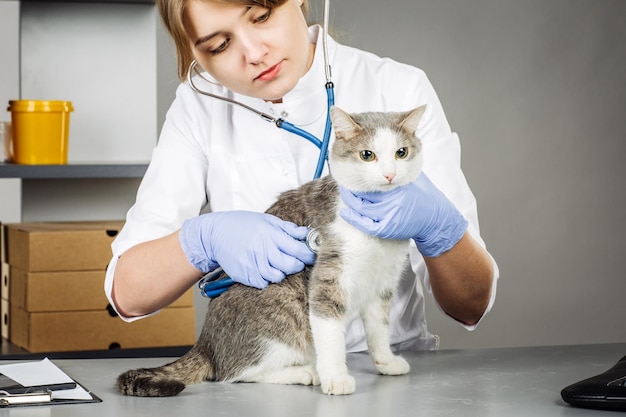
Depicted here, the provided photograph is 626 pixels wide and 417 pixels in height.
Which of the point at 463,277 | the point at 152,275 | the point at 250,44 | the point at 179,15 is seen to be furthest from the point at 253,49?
the point at 463,277

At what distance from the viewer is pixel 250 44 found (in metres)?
1.50

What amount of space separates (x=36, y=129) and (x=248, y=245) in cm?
126

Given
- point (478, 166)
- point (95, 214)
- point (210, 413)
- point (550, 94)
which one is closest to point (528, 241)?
point (478, 166)

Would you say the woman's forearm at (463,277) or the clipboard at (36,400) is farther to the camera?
the woman's forearm at (463,277)

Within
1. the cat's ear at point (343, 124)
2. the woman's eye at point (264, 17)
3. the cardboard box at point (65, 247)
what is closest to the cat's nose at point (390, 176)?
the cat's ear at point (343, 124)

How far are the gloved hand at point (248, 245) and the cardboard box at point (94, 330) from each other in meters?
0.98

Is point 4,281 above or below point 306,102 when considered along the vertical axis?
below

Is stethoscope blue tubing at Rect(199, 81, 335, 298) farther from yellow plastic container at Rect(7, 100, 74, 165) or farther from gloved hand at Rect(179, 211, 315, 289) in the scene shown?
yellow plastic container at Rect(7, 100, 74, 165)

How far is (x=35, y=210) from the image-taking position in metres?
Answer: 2.77

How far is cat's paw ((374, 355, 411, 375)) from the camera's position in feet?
4.55

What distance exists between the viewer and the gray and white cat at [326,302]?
1285 millimetres

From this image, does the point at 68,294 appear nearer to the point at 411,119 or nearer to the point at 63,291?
the point at 63,291

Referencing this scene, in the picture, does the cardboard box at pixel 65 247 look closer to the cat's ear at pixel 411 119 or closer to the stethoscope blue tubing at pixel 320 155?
the stethoscope blue tubing at pixel 320 155

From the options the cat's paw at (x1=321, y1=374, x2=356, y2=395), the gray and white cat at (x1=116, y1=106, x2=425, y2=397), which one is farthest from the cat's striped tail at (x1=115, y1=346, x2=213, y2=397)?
Result: the cat's paw at (x1=321, y1=374, x2=356, y2=395)
